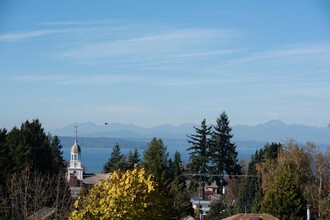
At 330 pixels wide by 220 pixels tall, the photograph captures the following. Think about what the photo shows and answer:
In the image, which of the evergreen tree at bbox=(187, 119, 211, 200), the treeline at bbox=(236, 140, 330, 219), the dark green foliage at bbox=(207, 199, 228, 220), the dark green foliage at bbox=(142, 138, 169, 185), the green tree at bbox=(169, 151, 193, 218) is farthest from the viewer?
the evergreen tree at bbox=(187, 119, 211, 200)

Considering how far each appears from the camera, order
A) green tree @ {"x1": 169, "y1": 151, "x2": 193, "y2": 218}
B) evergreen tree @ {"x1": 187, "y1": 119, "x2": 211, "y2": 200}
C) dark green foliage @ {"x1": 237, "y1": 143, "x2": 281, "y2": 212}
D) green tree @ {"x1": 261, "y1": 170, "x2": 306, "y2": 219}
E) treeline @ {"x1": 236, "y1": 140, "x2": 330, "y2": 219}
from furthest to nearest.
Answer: evergreen tree @ {"x1": 187, "y1": 119, "x2": 211, "y2": 200} < dark green foliage @ {"x1": 237, "y1": 143, "x2": 281, "y2": 212} < green tree @ {"x1": 169, "y1": 151, "x2": 193, "y2": 218} < treeline @ {"x1": 236, "y1": 140, "x2": 330, "y2": 219} < green tree @ {"x1": 261, "y1": 170, "x2": 306, "y2": 219}

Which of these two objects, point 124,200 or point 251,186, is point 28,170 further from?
point 251,186

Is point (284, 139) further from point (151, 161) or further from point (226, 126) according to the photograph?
point (226, 126)

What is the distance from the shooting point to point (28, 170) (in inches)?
1412

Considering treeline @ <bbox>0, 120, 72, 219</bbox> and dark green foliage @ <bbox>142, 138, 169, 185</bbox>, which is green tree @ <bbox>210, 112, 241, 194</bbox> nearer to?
dark green foliage @ <bbox>142, 138, 169, 185</bbox>

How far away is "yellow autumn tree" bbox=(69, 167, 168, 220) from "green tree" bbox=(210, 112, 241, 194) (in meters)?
36.0

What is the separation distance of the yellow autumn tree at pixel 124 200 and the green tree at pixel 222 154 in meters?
36.0

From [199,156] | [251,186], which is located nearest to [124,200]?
[251,186]

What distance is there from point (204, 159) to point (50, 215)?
94.1 feet

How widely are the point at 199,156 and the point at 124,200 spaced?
3684 cm

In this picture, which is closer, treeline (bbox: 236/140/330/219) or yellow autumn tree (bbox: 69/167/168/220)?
yellow autumn tree (bbox: 69/167/168/220)

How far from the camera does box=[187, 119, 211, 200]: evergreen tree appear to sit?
2164 inches

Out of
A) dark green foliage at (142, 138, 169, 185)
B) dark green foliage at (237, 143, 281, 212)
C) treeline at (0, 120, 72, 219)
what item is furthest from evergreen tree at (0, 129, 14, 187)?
dark green foliage at (237, 143, 281, 212)

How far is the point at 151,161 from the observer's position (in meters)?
42.1
